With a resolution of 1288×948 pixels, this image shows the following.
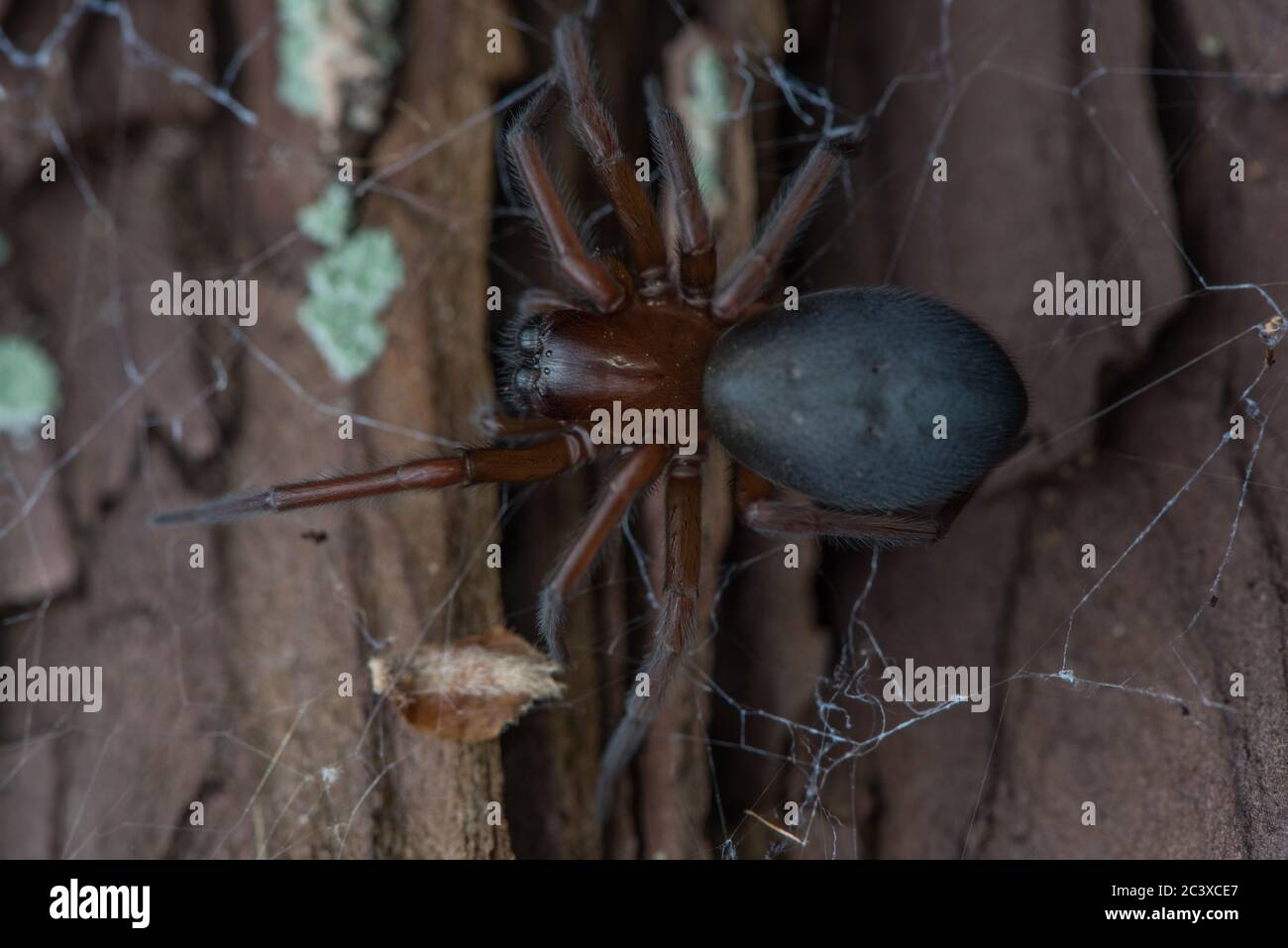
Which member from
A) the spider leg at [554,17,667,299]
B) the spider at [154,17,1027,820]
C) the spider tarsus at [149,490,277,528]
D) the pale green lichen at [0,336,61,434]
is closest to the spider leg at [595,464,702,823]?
the spider at [154,17,1027,820]

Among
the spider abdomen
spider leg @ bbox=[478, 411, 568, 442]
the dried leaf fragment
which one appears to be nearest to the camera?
the spider abdomen

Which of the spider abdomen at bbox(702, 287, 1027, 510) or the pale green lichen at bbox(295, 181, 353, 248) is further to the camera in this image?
the pale green lichen at bbox(295, 181, 353, 248)

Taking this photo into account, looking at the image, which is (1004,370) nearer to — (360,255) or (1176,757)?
(1176,757)

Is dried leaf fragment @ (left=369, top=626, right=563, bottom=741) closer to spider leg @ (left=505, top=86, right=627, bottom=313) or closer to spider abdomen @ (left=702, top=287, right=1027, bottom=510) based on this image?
spider abdomen @ (left=702, top=287, right=1027, bottom=510)

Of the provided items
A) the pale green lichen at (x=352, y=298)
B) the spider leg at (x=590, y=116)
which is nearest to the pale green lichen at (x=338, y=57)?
the pale green lichen at (x=352, y=298)

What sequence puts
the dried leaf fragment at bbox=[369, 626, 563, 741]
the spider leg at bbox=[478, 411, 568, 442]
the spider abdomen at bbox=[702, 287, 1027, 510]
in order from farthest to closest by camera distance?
1. the spider leg at bbox=[478, 411, 568, 442]
2. the dried leaf fragment at bbox=[369, 626, 563, 741]
3. the spider abdomen at bbox=[702, 287, 1027, 510]

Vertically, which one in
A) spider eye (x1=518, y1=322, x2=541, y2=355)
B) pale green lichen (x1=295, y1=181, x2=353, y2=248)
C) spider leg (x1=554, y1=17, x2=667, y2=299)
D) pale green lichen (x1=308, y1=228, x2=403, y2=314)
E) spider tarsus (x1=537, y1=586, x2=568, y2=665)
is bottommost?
spider tarsus (x1=537, y1=586, x2=568, y2=665)

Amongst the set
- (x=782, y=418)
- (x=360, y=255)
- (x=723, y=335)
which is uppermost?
(x=360, y=255)
